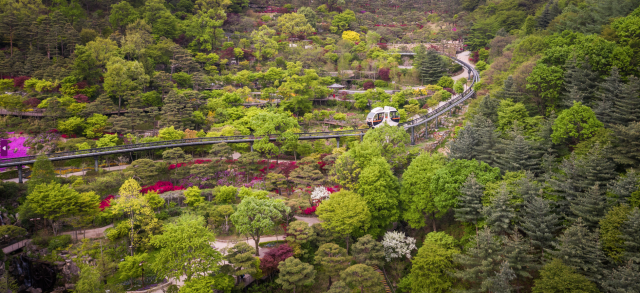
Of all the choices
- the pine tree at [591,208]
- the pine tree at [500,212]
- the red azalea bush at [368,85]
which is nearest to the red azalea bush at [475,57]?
the red azalea bush at [368,85]

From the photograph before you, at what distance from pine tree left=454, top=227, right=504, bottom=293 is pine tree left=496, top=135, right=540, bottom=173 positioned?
22.0 ft

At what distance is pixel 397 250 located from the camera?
27.1 metres

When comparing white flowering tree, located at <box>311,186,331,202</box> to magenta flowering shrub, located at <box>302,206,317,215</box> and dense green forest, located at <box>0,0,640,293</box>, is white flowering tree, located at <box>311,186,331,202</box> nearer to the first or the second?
dense green forest, located at <box>0,0,640,293</box>

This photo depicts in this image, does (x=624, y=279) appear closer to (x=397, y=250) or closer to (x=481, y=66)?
(x=397, y=250)

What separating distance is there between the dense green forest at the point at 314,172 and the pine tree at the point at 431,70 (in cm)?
44

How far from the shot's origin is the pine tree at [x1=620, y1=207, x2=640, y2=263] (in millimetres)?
18141

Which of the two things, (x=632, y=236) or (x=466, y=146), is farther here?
(x=466, y=146)

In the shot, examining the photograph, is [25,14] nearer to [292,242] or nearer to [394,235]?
[292,242]

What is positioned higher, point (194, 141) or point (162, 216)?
point (194, 141)

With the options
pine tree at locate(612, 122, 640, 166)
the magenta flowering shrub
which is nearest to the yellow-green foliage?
pine tree at locate(612, 122, 640, 166)

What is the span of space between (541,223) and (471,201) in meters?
4.27

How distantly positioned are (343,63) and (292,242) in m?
41.2

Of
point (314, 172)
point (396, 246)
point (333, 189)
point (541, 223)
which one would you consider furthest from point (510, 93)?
point (314, 172)

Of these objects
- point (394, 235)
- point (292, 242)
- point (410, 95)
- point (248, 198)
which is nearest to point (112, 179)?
point (248, 198)
